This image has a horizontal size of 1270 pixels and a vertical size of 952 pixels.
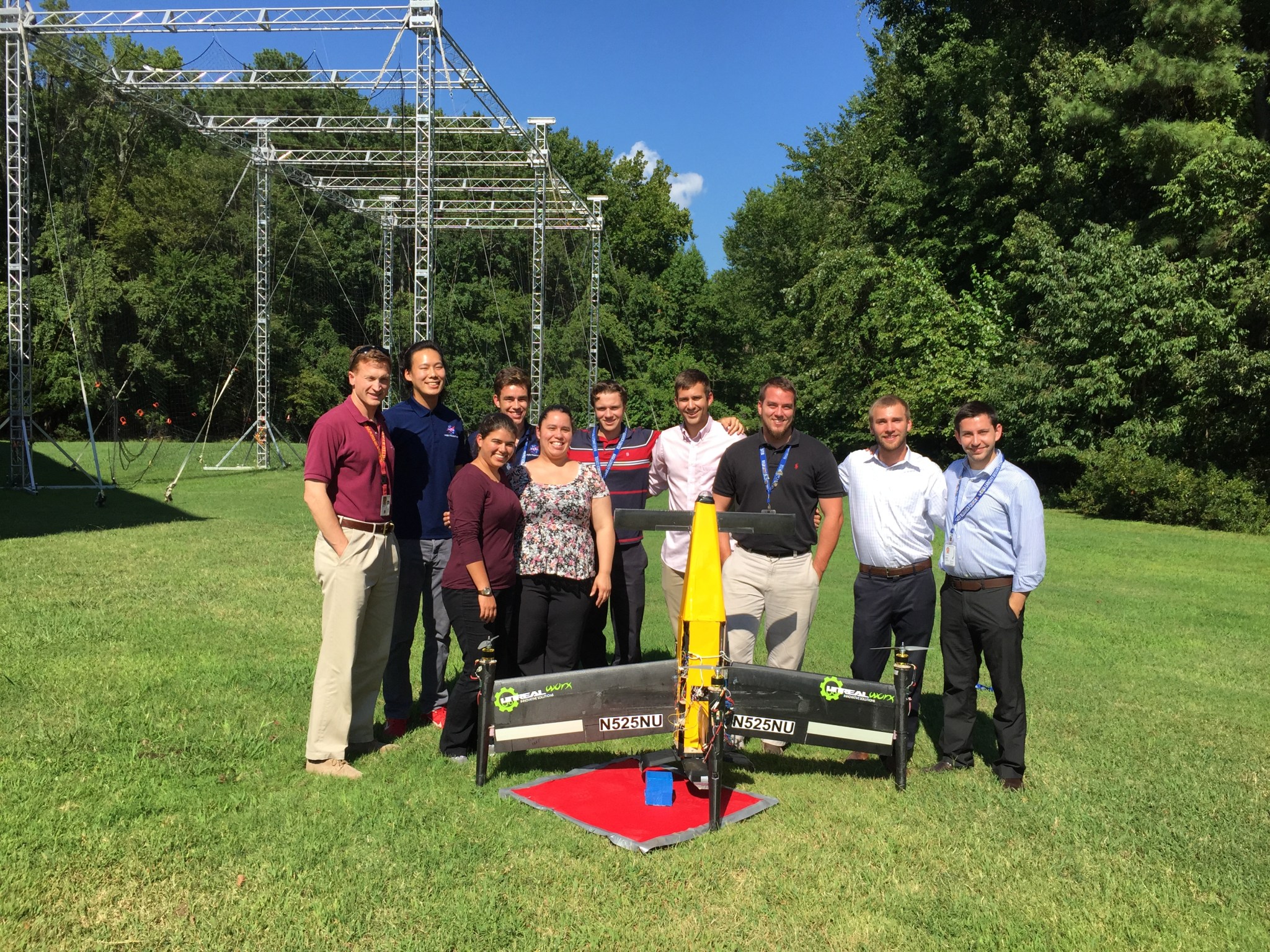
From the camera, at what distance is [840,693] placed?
16.0 feet

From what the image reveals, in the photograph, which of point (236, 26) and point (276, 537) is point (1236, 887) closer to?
point (276, 537)

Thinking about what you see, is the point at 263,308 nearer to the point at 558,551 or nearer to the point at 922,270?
the point at 922,270

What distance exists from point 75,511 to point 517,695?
13.9m

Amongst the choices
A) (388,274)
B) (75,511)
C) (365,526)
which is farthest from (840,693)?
(388,274)

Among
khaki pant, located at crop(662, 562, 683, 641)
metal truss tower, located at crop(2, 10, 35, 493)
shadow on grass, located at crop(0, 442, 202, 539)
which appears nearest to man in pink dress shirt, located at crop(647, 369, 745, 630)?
khaki pant, located at crop(662, 562, 683, 641)

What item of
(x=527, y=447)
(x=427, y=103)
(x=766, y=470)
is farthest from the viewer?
(x=427, y=103)

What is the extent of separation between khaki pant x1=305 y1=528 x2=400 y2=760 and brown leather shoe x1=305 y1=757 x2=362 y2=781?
0.04 m

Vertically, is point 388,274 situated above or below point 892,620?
above

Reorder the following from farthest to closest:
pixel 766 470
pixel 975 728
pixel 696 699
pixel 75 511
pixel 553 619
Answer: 1. pixel 75 511
2. pixel 975 728
3. pixel 766 470
4. pixel 553 619
5. pixel 696 699

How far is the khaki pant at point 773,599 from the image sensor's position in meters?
5.50

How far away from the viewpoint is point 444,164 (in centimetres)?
2703

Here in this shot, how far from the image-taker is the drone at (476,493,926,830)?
15.3 ft

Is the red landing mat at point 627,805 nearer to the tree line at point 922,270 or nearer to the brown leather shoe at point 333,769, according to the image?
the brown leather shoe at point 333,769

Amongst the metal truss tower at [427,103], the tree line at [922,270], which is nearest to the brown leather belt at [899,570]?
the metal truss tower at [427,103]
